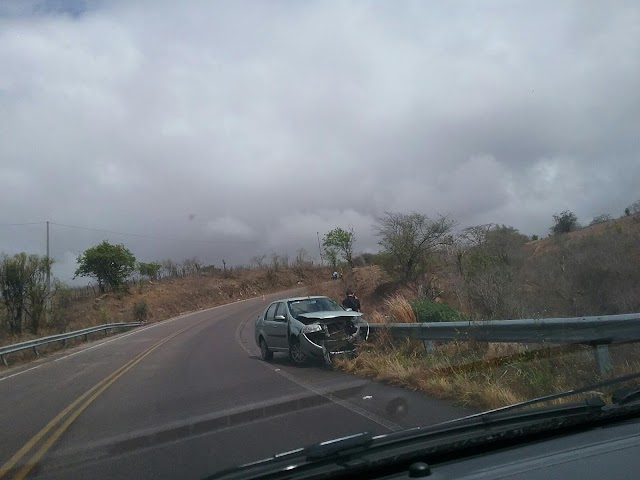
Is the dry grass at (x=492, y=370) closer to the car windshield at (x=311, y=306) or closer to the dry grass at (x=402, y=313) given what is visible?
the dry grass at (x=402, y=313)

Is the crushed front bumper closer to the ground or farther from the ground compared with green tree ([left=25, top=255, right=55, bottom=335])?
closer to the ground

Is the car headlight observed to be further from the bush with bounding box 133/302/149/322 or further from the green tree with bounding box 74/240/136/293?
the green tree with bounding box 74/240/136/293

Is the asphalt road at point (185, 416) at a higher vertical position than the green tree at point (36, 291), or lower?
lower

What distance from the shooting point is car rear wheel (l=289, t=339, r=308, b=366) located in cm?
1535

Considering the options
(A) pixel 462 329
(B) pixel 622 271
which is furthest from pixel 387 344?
(B) pixel 622 271

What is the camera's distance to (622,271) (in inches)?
779

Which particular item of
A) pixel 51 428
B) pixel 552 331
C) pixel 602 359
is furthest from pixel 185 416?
pixel 602 359

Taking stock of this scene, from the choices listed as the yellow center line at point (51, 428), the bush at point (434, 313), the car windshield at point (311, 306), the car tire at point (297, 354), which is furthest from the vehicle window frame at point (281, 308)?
the yellow center line at point (51, 428)

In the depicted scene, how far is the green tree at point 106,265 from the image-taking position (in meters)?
73.7

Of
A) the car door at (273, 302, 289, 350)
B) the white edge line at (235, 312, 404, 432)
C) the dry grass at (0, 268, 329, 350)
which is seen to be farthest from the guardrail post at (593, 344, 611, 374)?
the dry grass at (0, 268, 329, 350)

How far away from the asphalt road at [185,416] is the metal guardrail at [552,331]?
181 cm

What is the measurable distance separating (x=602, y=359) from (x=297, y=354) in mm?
8179

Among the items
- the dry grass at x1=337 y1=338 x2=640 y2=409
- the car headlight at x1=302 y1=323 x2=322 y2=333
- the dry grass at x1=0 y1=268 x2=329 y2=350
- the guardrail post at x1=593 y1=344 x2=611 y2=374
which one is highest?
the dry grass at x1=0 y1=268 x2=329 y2=350

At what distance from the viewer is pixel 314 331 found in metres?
14.7
